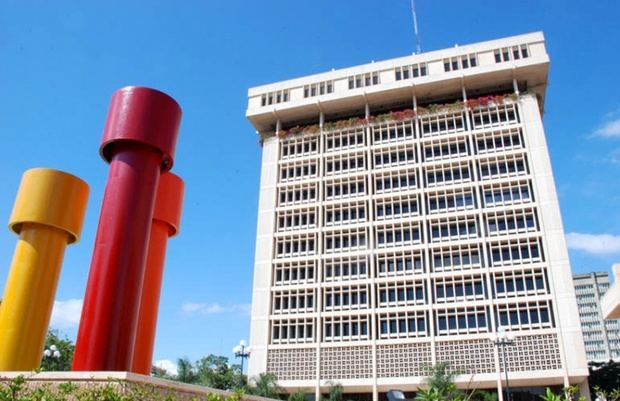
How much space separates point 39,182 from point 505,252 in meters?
35.5

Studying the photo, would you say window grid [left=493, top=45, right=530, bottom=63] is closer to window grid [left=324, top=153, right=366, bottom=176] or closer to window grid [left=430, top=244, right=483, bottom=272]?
window grid [left=324, top=153, right=366, bottom=176]

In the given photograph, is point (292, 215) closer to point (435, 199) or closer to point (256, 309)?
point (256, 309)

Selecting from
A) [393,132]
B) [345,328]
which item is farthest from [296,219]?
[393,132]

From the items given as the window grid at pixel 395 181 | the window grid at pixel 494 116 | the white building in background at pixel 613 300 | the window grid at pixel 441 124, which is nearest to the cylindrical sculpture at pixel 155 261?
the white building in background at pixel 613 300

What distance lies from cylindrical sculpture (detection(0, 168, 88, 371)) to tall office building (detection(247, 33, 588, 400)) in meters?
28.9

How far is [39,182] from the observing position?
17.8 m

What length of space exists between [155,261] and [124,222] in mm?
4061

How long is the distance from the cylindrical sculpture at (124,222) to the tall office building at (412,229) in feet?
97.8

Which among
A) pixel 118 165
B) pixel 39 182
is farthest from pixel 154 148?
pixel 39 182

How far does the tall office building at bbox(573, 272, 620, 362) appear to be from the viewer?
128625mm

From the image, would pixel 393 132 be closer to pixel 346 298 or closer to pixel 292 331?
pixel 346 298

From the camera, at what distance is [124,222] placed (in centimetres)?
1526

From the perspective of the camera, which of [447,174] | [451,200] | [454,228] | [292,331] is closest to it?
[454,228]

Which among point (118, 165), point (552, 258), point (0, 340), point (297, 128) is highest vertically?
point (297, 128)
